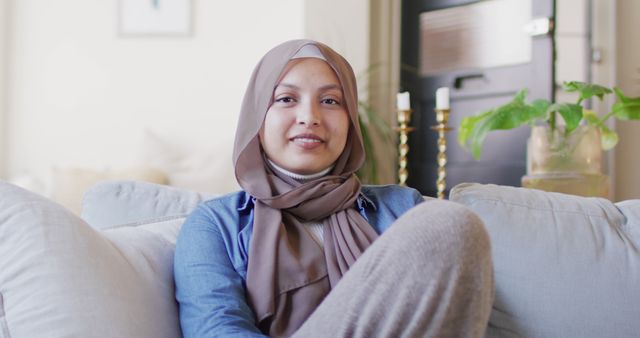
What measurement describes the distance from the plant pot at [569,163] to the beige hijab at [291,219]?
3.48 ft

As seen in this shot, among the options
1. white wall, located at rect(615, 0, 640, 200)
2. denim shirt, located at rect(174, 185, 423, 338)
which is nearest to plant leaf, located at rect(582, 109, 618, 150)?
white wall, located at rect(615, 0, 640, 200)

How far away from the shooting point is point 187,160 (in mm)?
3666

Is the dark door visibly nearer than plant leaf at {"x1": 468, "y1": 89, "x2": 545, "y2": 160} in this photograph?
No

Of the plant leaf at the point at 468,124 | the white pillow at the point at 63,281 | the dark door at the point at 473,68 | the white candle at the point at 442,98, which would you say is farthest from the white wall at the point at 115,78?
the white pillow at the point at 63,281

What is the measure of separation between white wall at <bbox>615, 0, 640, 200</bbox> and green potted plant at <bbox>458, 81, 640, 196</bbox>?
49.4 inches

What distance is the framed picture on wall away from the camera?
3812 mm

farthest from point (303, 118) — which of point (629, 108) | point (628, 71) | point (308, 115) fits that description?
point (628, 71)

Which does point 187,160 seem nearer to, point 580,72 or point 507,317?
point 580,72

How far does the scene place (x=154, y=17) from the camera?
12.5 ft

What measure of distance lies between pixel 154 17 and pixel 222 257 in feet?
9.27

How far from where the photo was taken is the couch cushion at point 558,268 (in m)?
1.34

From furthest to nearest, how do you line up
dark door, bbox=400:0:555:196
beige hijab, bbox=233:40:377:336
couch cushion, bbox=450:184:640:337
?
dark door, bbox=400:0:555:196
couch cushion, bbox=450:184:640:337
beige hijab, bbox=233:40:377:336

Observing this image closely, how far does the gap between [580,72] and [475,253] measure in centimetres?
313

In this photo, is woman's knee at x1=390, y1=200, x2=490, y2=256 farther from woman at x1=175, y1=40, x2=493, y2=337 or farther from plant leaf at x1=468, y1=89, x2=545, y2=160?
plant leaf at x1=468, y1=89, x2=545, y2=160
